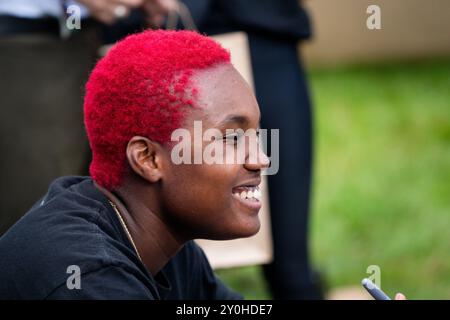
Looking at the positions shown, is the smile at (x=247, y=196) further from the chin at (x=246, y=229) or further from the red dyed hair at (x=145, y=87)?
the red dyed hair at (x=145, y=87)

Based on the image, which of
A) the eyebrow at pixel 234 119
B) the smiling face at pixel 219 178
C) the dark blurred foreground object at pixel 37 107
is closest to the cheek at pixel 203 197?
the smiling face at pixel 219 178

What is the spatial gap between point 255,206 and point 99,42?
62.2 inches

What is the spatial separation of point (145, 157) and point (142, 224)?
0.18 m

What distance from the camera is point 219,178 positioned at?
7.67 feet

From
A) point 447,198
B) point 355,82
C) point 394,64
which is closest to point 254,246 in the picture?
point 447,198

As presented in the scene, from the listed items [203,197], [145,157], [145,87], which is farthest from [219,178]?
[145,87]

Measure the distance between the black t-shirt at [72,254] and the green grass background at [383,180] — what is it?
239 cm

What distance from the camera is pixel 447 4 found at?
7941mm

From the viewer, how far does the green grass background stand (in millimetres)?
5043

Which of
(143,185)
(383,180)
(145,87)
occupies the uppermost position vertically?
(145,87)

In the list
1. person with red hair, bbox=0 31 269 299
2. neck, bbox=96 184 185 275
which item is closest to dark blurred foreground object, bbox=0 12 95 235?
person with red hair, bbox=0 31 269 299

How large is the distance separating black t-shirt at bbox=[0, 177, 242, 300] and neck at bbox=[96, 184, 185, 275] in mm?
39

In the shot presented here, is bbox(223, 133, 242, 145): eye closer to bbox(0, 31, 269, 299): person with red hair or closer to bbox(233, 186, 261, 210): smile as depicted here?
bbox(0, 31, 269, 299): person with red hair

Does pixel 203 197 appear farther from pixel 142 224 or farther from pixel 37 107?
pixel 37 107
